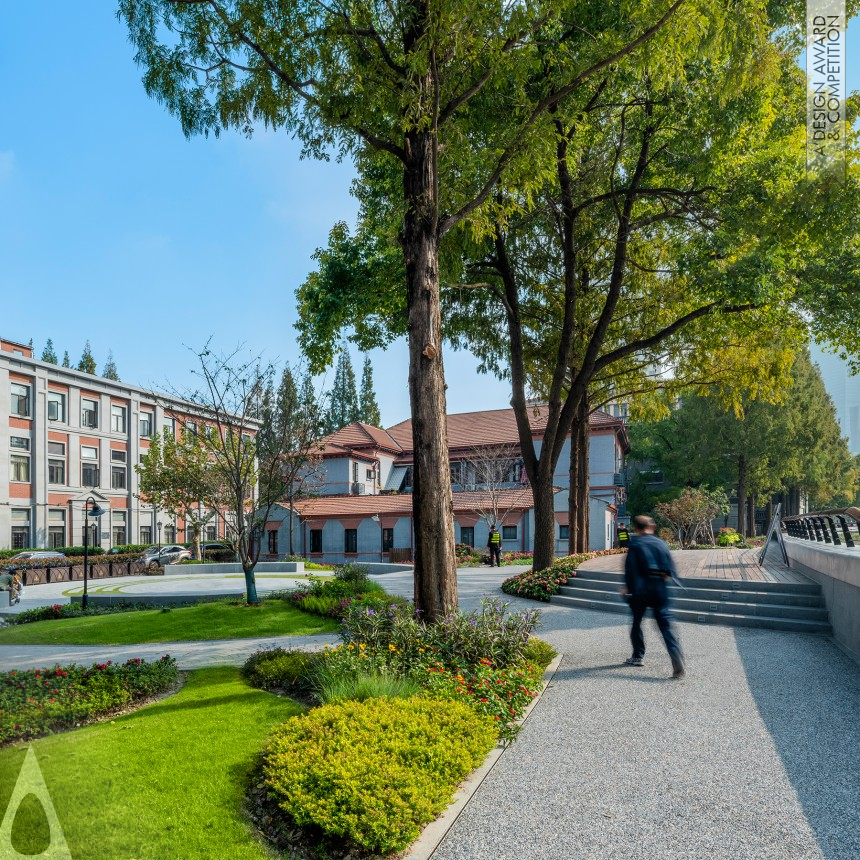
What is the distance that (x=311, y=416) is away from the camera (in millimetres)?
19734

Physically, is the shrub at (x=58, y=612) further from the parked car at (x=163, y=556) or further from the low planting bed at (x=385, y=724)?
the parked car at (x=163, y=556)

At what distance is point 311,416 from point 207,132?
1016cm

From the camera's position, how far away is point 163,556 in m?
40.5

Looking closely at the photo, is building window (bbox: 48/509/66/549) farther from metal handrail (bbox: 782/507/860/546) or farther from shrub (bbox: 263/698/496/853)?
shrub (bbox: 263/698/496/853)

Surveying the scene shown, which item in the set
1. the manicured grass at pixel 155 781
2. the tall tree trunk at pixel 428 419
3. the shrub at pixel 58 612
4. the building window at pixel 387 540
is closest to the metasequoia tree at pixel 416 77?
the tall tree trunk at pixel 428 419

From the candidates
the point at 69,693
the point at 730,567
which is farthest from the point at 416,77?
the point at 730,567

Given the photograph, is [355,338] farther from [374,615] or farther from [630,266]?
[374,615]

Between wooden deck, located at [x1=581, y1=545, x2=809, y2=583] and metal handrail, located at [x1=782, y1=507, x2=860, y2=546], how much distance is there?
3.05 feet

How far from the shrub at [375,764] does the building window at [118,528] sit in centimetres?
4960

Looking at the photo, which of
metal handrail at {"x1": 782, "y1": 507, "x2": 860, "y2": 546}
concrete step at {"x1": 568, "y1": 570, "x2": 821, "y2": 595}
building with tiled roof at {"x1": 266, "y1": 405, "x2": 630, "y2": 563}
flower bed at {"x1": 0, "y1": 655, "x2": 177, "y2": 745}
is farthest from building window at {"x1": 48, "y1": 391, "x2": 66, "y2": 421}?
metal handrail at {"x1": 782, "y1": 507, "x2": 860, "y2": 546}

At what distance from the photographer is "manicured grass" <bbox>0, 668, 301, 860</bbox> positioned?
13.8 feet

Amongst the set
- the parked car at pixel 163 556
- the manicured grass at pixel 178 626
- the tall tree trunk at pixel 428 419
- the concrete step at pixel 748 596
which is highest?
the tall tree trunk at pixel 428 419

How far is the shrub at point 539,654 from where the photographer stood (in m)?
8.88

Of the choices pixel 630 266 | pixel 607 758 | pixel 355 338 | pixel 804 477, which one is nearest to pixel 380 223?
pixel 355 338
